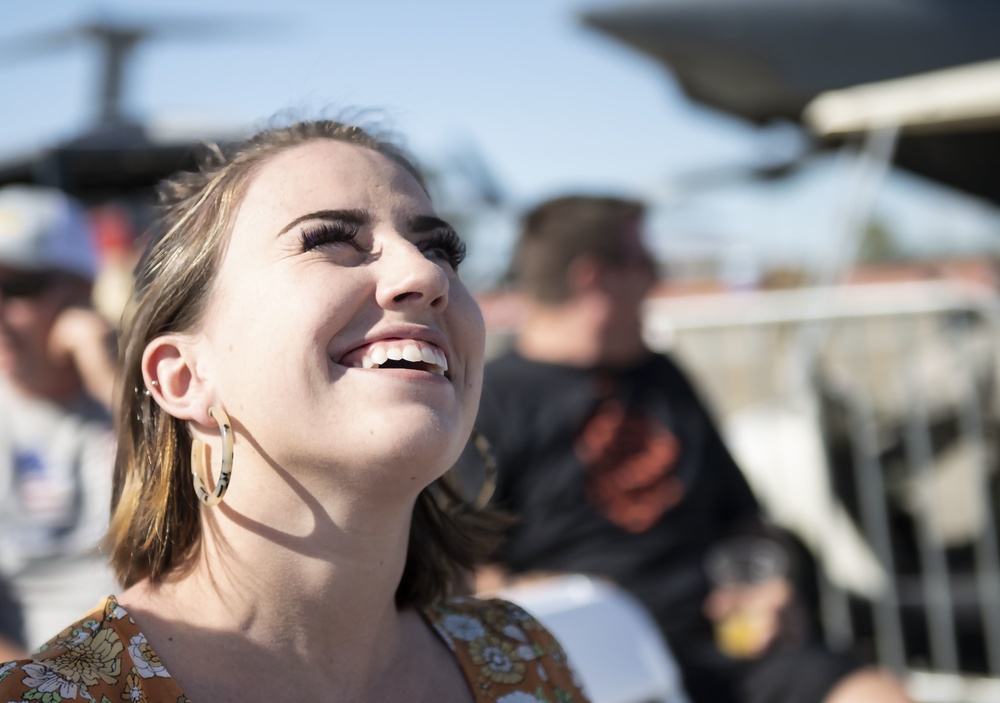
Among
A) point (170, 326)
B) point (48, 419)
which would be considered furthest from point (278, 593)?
point (48, 419)

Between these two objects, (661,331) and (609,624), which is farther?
(661,331)

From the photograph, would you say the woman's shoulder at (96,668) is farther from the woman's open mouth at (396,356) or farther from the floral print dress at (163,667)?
the woman's open mouth at (396,356)

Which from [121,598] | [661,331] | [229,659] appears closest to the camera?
[229,659]

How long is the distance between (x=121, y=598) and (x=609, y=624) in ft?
4.18

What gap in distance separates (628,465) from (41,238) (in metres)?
1.95

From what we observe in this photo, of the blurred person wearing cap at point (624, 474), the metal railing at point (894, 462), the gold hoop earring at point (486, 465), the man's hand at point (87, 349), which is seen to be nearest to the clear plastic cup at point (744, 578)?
the blurred person wearing cap at point (624, 474)

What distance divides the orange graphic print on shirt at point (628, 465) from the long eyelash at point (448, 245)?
1813 mm

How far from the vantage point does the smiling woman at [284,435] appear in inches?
49.9

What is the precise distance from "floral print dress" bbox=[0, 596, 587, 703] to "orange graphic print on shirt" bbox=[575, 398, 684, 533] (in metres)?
1.53

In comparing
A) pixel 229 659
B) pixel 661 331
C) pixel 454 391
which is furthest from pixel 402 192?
pixel 661 331

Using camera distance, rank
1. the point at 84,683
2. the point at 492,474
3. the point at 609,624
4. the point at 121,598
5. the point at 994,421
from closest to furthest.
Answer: the point at 84,683 < the point at 121,598 < the point at 492,474 < the point at 609,624 < the point at 994,421

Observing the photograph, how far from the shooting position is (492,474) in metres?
1.75

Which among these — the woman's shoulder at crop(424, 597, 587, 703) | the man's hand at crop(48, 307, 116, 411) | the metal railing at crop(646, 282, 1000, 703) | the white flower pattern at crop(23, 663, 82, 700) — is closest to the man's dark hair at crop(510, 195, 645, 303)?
the metal railing at crop(646, 282, 1000, 703)

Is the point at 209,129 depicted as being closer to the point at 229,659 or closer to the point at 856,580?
the point at 856,580
